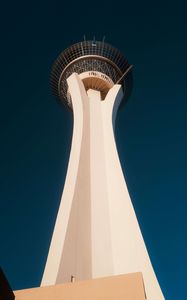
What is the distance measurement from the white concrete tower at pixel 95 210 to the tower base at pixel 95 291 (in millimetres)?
6151

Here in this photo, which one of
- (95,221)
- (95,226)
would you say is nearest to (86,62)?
(95,221)

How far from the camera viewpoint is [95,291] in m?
9.30

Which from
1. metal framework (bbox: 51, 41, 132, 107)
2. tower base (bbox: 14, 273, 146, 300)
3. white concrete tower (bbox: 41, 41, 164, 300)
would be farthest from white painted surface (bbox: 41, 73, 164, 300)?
metal framework (bbox: 51, 41, 132, 107)

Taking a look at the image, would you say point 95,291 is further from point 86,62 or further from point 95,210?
point 86,62

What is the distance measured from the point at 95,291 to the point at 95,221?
484 inches

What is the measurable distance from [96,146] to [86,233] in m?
7.68

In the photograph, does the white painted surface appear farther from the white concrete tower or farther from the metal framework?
the metal framework

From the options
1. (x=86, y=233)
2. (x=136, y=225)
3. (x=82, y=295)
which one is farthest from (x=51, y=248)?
Answer: (x=82, y=295)

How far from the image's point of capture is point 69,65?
3503 centimetres

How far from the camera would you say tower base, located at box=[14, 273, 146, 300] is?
9273 mm

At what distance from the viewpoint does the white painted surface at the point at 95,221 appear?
17172mm

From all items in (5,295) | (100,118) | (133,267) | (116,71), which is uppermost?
(116,71)

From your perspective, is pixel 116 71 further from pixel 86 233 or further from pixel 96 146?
pixel 86 233

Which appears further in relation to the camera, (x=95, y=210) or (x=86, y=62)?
(x=86, y=62)
